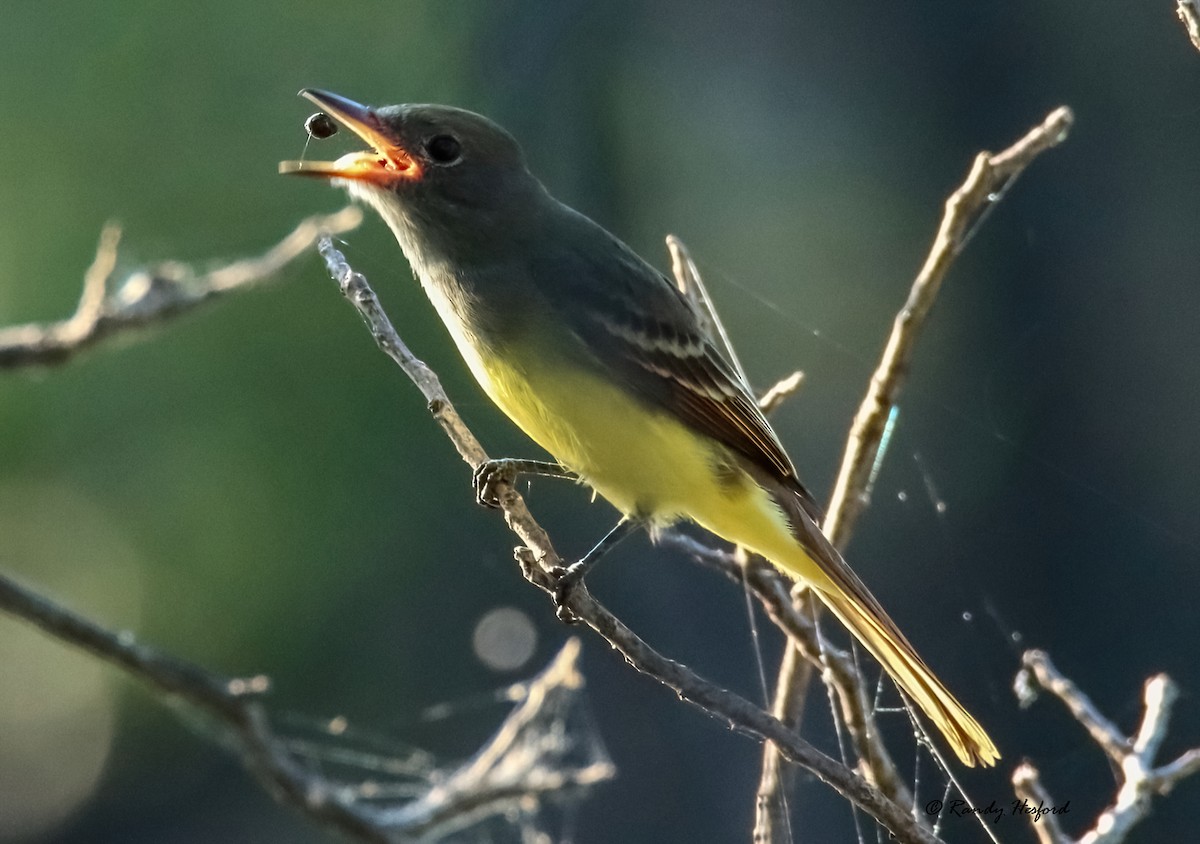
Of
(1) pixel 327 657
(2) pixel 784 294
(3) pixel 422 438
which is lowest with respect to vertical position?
(1) pixel 327 657

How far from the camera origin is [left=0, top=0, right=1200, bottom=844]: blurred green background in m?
3.18

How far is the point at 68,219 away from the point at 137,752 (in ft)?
5.17

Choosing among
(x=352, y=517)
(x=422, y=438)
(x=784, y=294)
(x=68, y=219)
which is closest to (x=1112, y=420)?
(x=784, y=294)

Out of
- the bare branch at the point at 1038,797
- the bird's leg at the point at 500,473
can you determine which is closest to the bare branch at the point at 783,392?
the bird's leg at the point at 500,473

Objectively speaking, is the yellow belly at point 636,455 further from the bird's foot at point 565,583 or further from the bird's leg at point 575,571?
the bird's foot at point 565,583

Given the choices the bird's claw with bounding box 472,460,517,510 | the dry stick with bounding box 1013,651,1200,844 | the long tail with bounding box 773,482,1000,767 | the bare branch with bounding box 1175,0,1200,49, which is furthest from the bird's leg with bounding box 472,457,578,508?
the bare branch with bounding box 1175,0,1200,49

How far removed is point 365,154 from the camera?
1703 millimetres

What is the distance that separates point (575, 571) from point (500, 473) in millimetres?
229

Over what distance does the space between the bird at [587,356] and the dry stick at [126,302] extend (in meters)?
0.12

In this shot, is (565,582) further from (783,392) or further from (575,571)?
(783,392)

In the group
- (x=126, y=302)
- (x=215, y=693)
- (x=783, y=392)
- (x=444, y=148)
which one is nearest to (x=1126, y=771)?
(x=783, y=392)

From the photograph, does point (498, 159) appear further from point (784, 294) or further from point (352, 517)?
point (352, 517)

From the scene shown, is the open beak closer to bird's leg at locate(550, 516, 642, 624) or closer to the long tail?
bird's leg at locate(550, 516, 642, 624)

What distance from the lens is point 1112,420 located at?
126 inches
